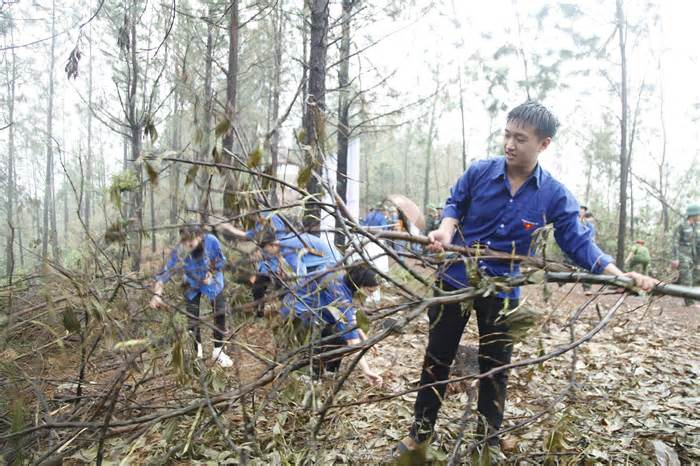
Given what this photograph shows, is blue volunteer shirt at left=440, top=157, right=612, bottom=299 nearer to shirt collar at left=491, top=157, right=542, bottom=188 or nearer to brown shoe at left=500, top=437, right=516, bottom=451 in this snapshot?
shirt collar at left=491, top=157, right=542, bottom=188

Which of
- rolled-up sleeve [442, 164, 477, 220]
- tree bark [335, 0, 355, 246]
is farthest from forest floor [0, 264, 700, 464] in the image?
tree bark [335, 0, 355, 246]

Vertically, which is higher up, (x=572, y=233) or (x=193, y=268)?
(x=572, y=233)

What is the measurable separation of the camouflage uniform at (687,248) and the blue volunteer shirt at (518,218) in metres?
6.00

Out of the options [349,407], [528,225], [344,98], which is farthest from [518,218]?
[344,98]

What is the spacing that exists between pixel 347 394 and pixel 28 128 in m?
20.3

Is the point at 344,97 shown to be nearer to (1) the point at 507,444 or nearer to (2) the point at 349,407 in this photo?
(2) the point at 349,407

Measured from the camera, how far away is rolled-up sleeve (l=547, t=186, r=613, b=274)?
186 centimetres

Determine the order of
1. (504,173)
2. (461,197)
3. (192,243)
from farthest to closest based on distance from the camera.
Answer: (461,197), (504,173), (192,243)

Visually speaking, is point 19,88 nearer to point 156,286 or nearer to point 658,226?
point 156,286

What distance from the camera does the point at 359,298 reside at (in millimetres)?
1549

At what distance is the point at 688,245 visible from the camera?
21.9 ft

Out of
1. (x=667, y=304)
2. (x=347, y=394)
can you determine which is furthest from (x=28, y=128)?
(x=667, y=304)

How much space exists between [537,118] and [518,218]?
1.42 feet

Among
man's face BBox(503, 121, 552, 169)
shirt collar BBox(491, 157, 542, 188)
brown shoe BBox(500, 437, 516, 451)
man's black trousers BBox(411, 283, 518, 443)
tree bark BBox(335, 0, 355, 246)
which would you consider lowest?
brown shoe BBox(500, 437, 516, 451)
